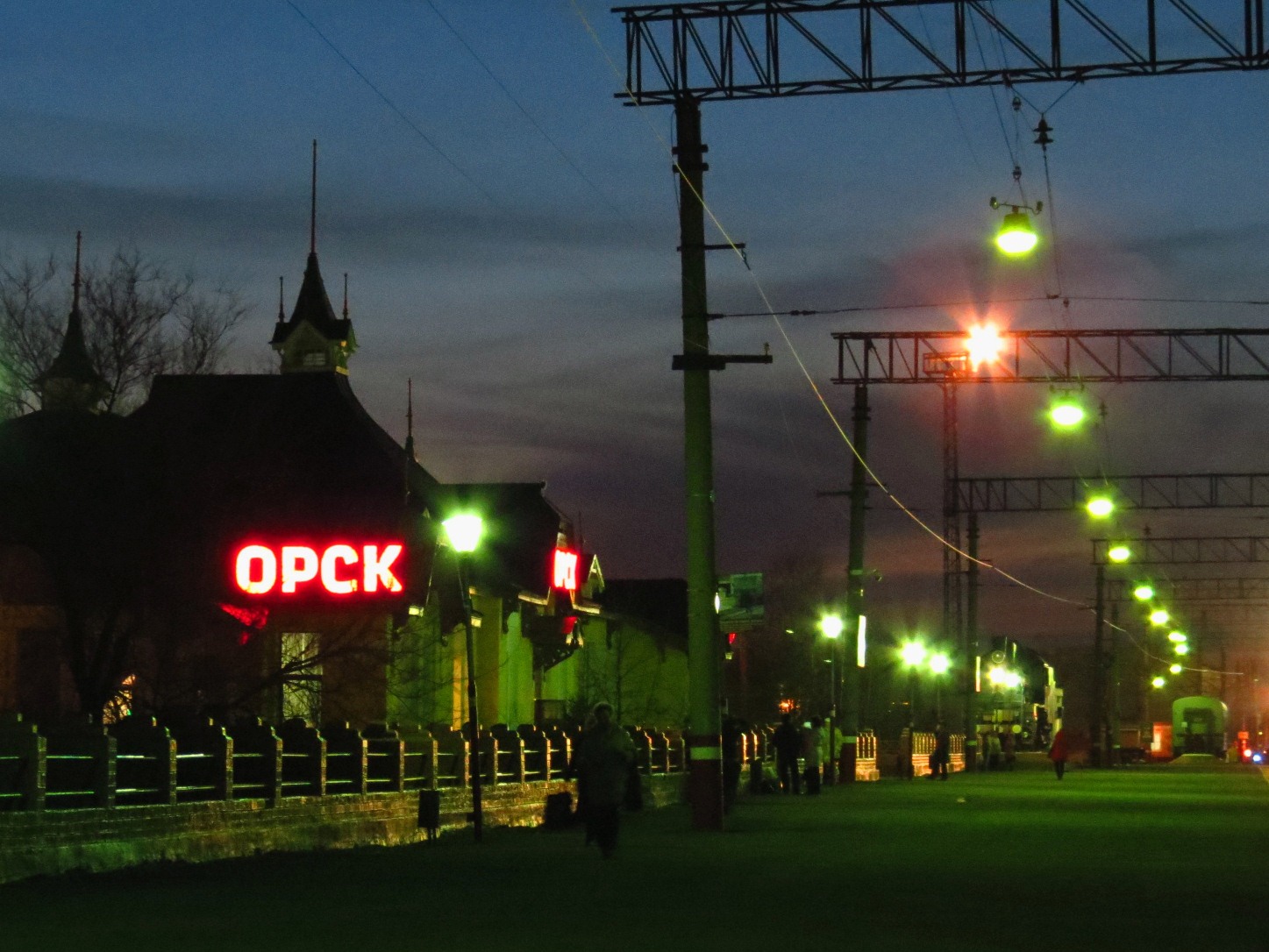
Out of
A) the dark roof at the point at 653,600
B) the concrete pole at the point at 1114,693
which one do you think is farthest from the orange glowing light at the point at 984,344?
the concrete pole at the point at 1114,693

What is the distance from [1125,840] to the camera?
23828 mm

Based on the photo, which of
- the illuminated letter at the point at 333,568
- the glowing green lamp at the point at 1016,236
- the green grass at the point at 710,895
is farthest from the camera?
the illuminated letter at the point at 333,568

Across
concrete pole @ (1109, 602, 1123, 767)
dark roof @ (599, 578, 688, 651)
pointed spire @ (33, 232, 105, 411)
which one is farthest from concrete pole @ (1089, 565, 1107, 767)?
pointed spire @ (33, 232, 105, 411)

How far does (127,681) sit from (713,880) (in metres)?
16.7

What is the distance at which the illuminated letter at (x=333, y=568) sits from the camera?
35125 millimetres

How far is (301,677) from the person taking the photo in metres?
31.2

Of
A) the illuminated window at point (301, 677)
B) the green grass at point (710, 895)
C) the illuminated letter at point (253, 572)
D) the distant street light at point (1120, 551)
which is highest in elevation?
the distant street light at point (1120, 551)

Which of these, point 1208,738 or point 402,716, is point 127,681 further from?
point 1208,738

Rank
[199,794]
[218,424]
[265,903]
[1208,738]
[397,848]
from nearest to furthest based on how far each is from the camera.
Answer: [265,903] → [199,794] → [397,848] → [218,424] → [1208,738]

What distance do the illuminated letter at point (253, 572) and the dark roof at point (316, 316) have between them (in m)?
16.7

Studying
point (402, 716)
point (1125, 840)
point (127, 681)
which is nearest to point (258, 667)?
point (127, 681)

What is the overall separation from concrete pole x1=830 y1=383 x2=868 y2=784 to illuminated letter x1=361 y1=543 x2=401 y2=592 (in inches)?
442

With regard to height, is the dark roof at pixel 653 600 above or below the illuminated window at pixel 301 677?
above

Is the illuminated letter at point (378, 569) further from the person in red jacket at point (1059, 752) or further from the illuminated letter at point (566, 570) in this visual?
the person in red jacket at point (1059, 752)
